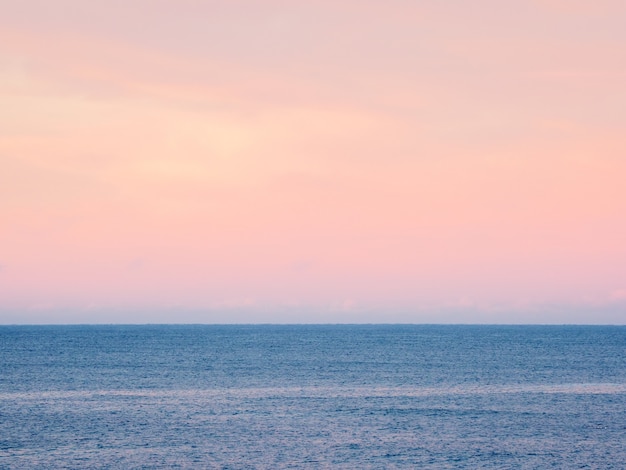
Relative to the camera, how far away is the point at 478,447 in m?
40.6

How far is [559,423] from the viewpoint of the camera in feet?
158

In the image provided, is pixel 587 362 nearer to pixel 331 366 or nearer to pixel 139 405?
pixel 331 366

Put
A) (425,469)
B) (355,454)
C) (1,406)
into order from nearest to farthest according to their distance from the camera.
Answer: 1. (425,469)
2. (355,454)
3. (1,406)

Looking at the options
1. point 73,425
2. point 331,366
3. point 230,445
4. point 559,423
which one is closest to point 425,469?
point 230,445

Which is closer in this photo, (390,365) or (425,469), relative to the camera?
(425,469)

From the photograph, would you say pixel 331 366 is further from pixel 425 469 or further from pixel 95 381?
pixel 425 469

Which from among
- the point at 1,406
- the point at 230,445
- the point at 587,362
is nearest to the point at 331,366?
the point at 587,362

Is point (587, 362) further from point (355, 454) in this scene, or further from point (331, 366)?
point (355, 454)

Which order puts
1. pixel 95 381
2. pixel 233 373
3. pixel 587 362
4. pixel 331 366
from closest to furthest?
pixel 95 381 < pixel 233 373 < pixel 331 366 < pixel 587 362

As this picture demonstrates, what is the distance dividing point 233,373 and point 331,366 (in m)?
15.8

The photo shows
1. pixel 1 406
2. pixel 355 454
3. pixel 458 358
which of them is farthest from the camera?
pixel 458 358

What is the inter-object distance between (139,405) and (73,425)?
9739mm

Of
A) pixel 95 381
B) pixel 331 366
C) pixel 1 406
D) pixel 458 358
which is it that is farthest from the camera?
pixel 458 358

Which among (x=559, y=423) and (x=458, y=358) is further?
(x=458, y=358)
